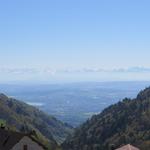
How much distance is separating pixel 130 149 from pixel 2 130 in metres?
20.1

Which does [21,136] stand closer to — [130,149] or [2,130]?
[2,130]

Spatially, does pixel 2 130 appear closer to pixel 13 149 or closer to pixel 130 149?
pixel 13 149

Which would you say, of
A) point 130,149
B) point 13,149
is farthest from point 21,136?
point 130,149

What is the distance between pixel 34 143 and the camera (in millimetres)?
78250

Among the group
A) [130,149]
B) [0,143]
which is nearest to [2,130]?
[0,143]

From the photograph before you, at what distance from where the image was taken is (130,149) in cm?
7938

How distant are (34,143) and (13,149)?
11.0 ft

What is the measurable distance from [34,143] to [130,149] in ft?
48.3

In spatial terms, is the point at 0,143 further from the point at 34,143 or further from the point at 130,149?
the point at 130,149

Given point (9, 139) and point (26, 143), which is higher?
point (9, 139)

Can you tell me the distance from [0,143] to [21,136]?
3.91 meters

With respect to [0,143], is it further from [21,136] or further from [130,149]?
[130,149]

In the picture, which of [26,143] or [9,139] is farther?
[9,139]

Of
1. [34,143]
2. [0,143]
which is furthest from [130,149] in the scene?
[0,143]
